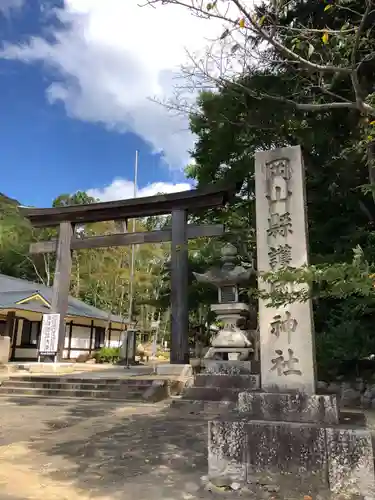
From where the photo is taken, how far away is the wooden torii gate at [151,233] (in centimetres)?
1190

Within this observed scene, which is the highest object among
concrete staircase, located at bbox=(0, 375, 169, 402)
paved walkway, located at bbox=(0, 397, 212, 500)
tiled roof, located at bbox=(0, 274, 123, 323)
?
tiled roof, located at bbox=(0, 274, 123, 323)

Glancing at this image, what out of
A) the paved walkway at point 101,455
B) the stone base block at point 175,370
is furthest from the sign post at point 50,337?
the paved walkway at point 101,455

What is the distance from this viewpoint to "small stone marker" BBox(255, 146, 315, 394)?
399 centimetres

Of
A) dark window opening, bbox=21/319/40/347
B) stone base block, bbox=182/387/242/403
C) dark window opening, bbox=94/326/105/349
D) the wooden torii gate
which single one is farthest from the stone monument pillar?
dark window opening, bbox=94/326/105/349

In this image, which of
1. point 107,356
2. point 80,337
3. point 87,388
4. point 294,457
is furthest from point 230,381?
point 80,337

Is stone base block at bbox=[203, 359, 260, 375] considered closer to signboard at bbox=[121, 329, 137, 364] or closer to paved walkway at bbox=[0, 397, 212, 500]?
paved walkway at bbox=[0, 397, 212, 500]

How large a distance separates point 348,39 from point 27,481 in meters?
6.47

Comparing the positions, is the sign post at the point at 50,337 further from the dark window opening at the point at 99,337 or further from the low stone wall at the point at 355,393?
the dark window opening at the point at 99,337

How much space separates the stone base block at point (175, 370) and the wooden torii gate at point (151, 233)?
318mm

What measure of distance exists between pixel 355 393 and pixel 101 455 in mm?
6831

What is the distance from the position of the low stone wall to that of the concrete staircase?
3.82 m

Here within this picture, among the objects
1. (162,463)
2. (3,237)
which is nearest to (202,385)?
(162,463)

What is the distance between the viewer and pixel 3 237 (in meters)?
24.9

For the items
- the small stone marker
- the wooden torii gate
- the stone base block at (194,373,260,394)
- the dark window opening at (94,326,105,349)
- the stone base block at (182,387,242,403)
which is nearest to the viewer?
the small stone marker
